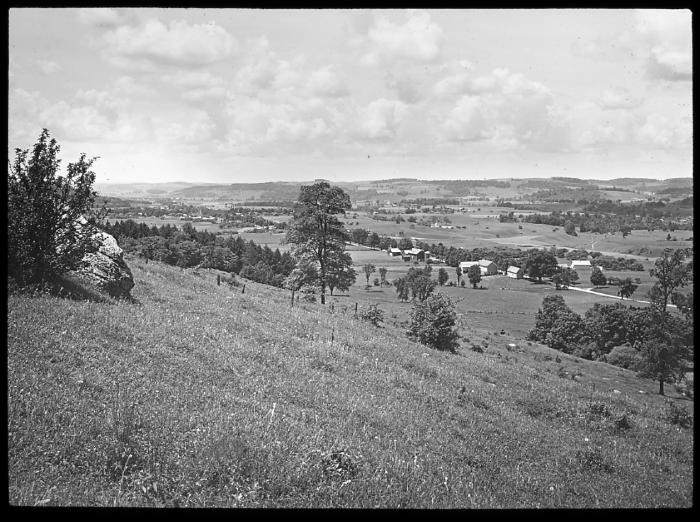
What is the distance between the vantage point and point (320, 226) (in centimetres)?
3972

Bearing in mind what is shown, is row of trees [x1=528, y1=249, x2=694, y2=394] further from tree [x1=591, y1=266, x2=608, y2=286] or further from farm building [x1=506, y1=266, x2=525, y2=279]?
farm building [x1=506, y1=266, x2=525, y2=279]

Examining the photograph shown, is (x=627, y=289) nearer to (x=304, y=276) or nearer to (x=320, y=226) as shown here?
(x=304, y=276)

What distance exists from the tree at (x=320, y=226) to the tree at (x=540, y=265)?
10556 centimetres

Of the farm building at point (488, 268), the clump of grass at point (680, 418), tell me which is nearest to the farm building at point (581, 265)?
the farm building at point (488, 268)

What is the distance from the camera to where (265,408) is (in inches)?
369

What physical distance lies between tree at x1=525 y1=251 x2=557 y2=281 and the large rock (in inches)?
5101

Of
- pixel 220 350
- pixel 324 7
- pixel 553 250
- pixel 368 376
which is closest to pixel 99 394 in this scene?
pixel 220 350

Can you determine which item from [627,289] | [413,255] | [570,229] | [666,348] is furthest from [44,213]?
[570,229]

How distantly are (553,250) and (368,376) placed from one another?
160 m

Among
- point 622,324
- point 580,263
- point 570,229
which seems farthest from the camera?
point 570,229

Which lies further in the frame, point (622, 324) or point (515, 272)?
point (515, 272)

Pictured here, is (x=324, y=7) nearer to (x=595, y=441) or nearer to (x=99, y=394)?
(x=99, y=394)

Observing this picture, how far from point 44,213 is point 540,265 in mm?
133714

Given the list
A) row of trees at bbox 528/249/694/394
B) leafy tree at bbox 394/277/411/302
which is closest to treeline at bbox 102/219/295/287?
leafy tree at bbox 394/277/411/302
